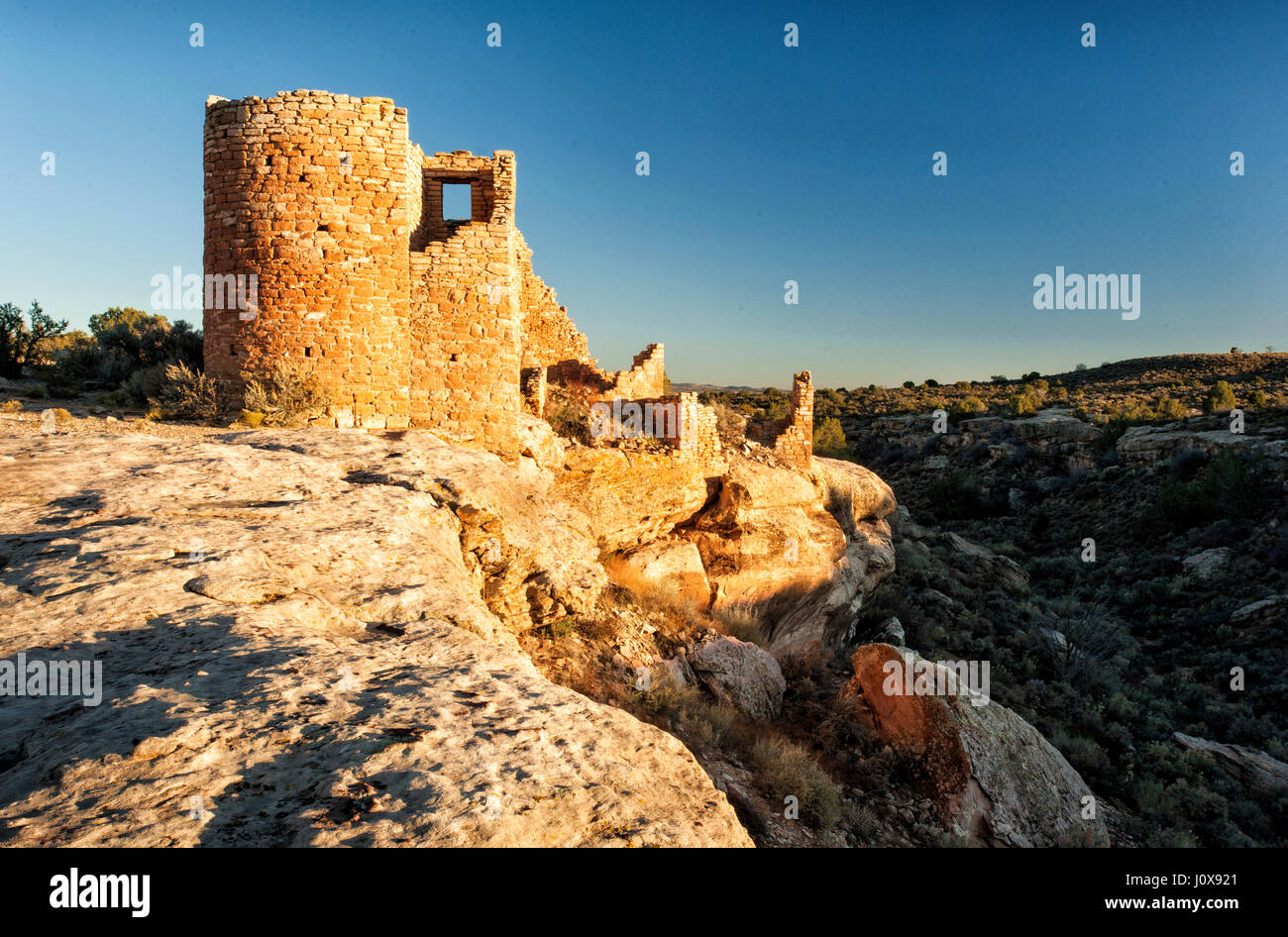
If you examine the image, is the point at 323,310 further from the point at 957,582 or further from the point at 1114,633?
the point at 1114,633

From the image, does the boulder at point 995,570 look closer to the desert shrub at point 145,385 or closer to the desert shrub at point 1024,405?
the desert shrub at point 1024,405

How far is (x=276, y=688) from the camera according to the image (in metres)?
3.22

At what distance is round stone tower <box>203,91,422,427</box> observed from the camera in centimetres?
926

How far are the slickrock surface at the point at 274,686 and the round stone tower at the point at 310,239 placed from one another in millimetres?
3276

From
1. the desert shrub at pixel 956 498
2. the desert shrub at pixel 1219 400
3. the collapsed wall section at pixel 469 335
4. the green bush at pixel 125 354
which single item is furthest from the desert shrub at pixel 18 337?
the desert shrub at pixel 1219 400

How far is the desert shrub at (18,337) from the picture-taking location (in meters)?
12.2

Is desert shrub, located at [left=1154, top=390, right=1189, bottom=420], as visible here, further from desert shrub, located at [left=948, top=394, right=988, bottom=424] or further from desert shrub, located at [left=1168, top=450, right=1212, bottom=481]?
desert shrub, located at [left=948, top=394, right=988, bottom=424]

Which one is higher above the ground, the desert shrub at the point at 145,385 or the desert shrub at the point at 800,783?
the desert shrub at the point at 145,385

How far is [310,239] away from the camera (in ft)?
30.7

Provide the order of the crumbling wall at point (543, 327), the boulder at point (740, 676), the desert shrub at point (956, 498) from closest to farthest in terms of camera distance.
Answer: the boulder at point (740, 676)
the crumbling wall at point (543, 327)
the desert shrub at point (956, 498)

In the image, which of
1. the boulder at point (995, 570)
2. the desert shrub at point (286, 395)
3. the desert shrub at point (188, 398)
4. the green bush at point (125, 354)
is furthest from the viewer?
the boulder at point (995, 570)

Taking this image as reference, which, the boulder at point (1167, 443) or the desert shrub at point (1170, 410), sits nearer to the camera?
the boulder at point (1167, 443)

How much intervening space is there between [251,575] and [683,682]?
17.6 feet

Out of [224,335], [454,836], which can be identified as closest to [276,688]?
[454,836]
